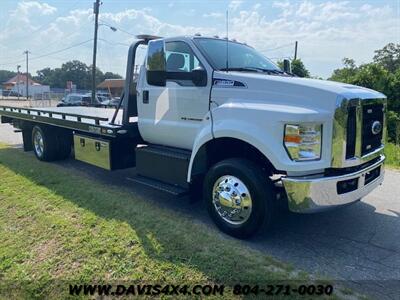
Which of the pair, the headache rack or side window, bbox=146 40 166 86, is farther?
the headache rack

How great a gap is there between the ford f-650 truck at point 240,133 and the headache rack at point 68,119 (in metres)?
0.06

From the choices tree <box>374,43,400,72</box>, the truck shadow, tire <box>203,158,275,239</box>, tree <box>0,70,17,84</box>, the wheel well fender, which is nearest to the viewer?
the truck shadow

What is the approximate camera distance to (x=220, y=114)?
4.24 metres

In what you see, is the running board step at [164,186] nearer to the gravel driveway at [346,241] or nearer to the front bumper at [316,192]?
the gravel driveway at [346,241]

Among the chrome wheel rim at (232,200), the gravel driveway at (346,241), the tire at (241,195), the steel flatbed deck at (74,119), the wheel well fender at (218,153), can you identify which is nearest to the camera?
the gravel driveway at (346,241)

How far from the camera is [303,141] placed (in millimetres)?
3592

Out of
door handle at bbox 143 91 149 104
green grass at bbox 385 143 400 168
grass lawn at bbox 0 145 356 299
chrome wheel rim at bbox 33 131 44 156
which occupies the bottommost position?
grass lawn at bbox 0 145 356 299

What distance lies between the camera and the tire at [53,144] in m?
7.96

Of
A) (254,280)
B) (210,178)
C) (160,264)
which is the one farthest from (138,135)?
(254,280)

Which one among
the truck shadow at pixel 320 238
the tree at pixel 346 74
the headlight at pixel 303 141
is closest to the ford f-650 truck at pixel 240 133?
the headlight at pixel 303 141

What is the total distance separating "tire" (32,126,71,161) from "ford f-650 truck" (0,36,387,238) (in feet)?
7.72

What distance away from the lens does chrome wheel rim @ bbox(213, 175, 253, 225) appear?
3998 mm

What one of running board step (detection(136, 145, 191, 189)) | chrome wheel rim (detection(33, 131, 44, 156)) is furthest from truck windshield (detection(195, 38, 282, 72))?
chrome wheel rim (detection(33, 131, 44, 156))

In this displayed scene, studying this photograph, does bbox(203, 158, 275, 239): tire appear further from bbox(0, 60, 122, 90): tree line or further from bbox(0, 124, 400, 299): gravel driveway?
bbox(0, 60, 122, 90): tree line
